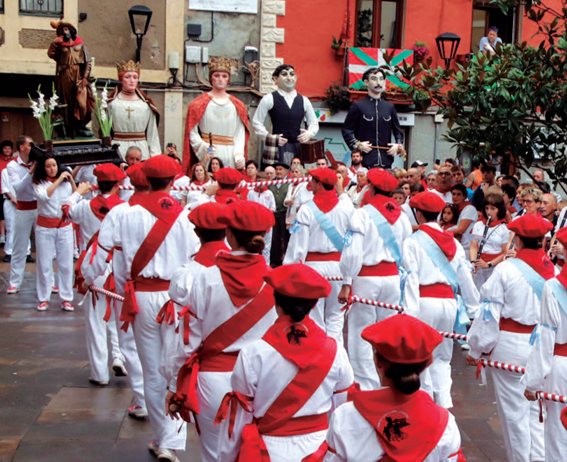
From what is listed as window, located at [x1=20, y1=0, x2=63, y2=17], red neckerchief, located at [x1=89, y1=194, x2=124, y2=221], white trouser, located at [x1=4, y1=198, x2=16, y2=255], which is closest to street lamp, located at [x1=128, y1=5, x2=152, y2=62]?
window, located at [x1=20, y1=0, x2=63, y2=17]

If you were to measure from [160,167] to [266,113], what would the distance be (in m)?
7.27

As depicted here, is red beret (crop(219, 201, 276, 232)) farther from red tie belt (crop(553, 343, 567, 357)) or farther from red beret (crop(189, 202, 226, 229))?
red tie belt (crop(553, 343, 567, 357))

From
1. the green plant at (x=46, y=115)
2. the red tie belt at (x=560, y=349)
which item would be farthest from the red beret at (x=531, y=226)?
the green plant at (x=46, y=115)

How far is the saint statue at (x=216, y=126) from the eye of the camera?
12180mm

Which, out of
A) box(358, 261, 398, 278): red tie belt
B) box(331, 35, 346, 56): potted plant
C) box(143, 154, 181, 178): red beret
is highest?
box(331, 35, 346, 56): potted plant

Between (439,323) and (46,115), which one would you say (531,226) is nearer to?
(439,323)

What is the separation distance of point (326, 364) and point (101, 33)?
14608mm

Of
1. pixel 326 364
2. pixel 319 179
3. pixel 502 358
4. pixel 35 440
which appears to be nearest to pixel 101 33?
pixel 319 179

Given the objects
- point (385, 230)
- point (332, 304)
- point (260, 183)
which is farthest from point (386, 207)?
point (260, 183)

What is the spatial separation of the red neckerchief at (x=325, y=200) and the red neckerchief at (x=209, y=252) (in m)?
3.64

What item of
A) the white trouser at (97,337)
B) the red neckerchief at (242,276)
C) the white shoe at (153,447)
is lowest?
the white shoe at (153,447)

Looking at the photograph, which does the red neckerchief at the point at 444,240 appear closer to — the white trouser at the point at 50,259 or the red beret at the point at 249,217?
the red beret at the point at 249,217

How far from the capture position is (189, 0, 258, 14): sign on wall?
17156 millimetres

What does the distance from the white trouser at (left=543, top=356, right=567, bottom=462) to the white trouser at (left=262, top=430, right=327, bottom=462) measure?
182 centimetres
